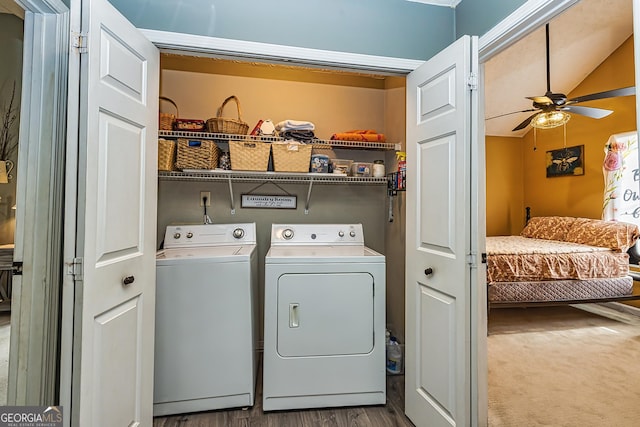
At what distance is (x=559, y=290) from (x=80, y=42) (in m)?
4.23

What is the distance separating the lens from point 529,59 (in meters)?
3.96

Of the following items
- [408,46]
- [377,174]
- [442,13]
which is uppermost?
[442,13]

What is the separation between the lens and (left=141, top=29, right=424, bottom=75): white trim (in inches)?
62.7

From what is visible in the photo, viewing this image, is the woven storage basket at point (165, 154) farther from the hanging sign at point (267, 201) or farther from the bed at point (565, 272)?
the bed at point (565, 272)

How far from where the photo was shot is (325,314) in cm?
183

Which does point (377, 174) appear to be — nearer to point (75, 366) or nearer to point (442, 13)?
point (442, 13)

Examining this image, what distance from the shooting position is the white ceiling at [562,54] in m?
3.42

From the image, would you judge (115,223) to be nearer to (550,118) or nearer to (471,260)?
(471,260)

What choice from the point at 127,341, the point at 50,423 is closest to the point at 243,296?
the point at 127,341

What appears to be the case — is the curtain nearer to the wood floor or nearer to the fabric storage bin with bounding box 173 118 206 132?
the wood floor

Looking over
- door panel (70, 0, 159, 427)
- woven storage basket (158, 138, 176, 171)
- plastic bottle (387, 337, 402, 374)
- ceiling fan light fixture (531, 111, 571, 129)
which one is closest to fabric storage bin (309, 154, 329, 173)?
woven storage basket (158, 138, 176, 171)

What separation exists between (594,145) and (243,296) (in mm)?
4960

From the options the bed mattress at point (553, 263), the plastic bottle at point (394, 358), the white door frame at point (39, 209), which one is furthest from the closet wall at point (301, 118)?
the bed mattress at point (553, 263)

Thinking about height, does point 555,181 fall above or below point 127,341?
above
